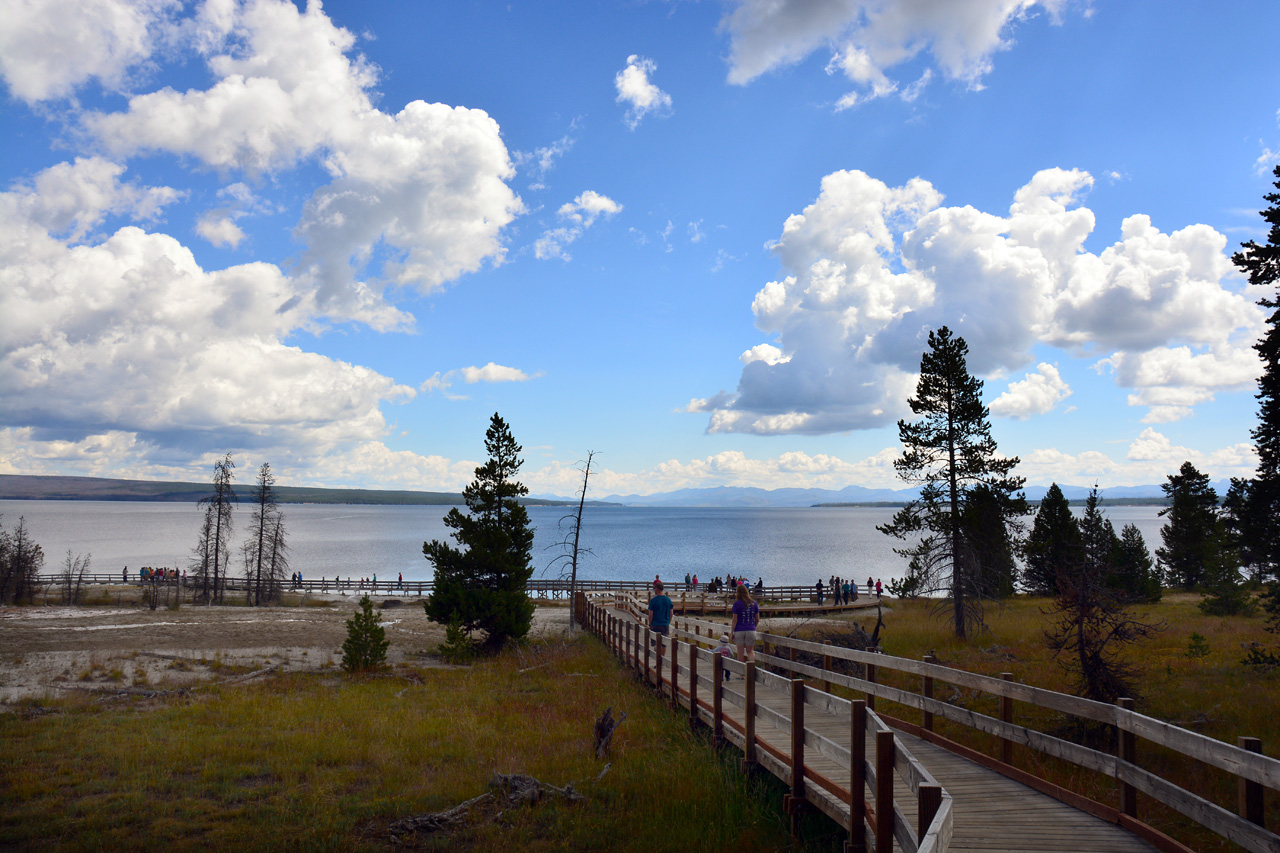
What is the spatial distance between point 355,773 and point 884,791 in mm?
8217

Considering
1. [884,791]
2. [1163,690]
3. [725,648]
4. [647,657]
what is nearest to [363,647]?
[647,657]

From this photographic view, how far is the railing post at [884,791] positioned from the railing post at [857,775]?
1.44ft

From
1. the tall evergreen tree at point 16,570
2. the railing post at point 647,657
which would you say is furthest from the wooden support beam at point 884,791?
the tall evergreen tree at point 16,570

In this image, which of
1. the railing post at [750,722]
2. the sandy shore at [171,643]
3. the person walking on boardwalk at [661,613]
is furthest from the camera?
the sandy shore at [171,643]

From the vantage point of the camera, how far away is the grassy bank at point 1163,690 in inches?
324

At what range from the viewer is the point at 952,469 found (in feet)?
79.5

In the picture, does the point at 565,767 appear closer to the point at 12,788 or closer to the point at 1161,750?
the point at 12,788

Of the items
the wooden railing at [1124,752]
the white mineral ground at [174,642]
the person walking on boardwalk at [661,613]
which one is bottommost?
the white mineral ground at [174,642]

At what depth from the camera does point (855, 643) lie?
16109 mm

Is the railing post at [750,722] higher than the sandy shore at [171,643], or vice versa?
the railing post at [750,722]

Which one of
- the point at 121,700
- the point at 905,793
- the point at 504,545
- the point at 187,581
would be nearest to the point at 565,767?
the point at 905,793

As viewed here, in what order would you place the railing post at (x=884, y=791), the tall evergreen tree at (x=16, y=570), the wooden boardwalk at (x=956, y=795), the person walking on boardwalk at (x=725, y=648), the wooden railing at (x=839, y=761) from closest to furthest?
1. the wooden railing at (x=839, y=761)
2. the railing post at (x=884, y=791)
3. the wooden boardwalk at (x=956, y=795)
4. the person walking on boardwalk at (x=725, y=648)
5. the tall evergreen tree at (x=16, y=570)

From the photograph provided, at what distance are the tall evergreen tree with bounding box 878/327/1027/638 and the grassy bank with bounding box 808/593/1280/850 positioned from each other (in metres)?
2.32

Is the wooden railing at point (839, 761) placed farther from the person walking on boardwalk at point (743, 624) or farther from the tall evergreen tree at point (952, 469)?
the tall evergreen tree at point (952, 469)
